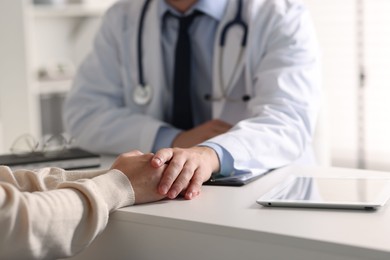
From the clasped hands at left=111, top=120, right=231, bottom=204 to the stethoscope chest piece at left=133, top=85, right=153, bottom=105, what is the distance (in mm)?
593

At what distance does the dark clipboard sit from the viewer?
4.00 ft

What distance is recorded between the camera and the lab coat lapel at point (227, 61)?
1.71 meters

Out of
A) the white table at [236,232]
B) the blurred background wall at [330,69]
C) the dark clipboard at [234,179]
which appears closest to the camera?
the white table at [236,232]

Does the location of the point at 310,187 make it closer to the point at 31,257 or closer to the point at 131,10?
the point at 31,257

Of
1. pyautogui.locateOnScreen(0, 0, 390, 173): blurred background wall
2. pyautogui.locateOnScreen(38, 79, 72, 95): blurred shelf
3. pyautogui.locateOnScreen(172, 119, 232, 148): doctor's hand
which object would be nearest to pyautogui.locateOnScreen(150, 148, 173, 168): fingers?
pyautogui.locateOnScreen(172, 119, 232, 148): doctor's hand

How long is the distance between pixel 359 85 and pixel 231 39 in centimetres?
187

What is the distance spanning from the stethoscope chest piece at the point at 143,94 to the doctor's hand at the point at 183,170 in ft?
1.94

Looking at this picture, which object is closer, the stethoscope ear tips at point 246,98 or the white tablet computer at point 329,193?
the white tablet computer at point 329,193

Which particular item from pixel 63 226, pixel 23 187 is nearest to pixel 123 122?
pixel 23 187

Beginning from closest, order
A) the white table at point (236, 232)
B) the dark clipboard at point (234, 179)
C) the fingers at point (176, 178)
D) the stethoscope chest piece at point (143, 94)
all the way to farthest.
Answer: the white table at point (236, 232)
the fingers at point (176, 178)
the dark clipboard at point (234, 179)
the stethoscope chest piece at point (143, 94)

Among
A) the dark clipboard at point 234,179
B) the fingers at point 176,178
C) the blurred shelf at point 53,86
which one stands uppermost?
the blurred shelf at point 53,86

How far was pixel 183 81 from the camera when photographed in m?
1.77

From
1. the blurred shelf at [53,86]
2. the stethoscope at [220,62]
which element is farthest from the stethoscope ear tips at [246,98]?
the blurred shelf at [53,86]

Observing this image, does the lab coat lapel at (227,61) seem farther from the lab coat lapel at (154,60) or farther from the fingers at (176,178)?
the fingers at (176,178)
